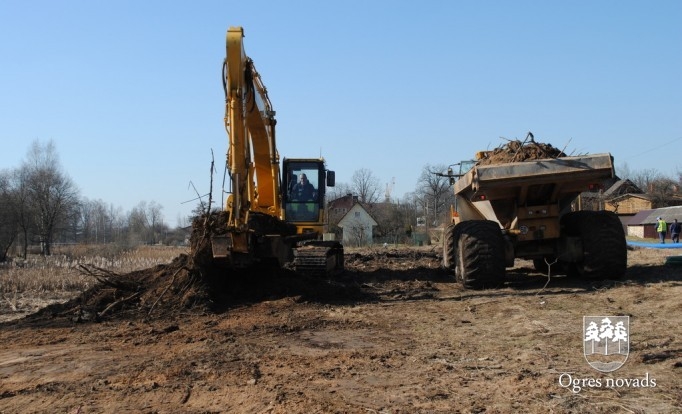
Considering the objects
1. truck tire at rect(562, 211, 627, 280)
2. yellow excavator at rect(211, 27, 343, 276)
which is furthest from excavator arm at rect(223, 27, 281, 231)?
truck tire at rect(562, 211, 627, 280)

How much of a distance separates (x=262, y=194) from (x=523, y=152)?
569 cm

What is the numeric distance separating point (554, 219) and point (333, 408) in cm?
788

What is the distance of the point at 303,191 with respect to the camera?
547 inches

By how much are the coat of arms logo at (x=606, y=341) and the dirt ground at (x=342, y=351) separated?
4.1 inches

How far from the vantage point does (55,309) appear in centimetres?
980

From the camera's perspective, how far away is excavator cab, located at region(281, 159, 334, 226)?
45.1 ft

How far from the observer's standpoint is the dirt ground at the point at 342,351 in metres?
4.64

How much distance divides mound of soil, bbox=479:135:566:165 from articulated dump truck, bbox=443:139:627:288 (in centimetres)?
5

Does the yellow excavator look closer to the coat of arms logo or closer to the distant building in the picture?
the coat of arms logo

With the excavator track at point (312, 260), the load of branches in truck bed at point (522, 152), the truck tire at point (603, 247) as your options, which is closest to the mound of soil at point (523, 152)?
the load of branches in truck bed at point (522, 152)

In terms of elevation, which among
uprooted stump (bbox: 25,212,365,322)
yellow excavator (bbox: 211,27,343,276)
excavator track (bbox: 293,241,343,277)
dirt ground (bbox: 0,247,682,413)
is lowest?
dirt ground (bbox: 0,247,682,413)

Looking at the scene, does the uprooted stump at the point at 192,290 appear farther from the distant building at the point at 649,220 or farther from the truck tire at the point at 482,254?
the distant building at the point at 649,220

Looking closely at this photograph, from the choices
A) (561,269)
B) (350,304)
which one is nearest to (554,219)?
(561,269)

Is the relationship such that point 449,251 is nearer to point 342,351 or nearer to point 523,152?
point 523,152
